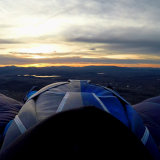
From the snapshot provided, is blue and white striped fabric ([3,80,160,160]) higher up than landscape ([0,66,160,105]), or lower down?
higher up

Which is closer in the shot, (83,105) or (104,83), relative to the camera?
(83,105)

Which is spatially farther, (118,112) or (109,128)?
(118,112)

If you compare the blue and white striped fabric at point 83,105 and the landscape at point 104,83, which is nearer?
the blue and white striped fabric at point 83,105

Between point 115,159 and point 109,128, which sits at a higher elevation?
point 109,128

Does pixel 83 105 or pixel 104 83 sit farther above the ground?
pixel 83 105

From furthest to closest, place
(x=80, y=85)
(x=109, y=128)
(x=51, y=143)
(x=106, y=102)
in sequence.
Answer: (x=80, y=85) → (x=106, y=102) → (x=109, y=128) → (x=51, y=143)

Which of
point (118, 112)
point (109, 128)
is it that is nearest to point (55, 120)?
point (109, 128)

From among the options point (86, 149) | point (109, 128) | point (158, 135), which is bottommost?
point (158, 135)

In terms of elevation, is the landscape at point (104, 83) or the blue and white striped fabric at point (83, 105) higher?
the blue and white striped fabric at point (83, 105)

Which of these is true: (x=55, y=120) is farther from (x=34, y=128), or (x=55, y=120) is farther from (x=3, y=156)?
(x=3, y=156)

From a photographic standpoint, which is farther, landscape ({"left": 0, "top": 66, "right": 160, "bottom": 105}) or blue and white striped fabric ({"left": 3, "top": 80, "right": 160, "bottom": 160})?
landscape ({"left": 0, "top": 66, "right": 160, "bottom": 105})

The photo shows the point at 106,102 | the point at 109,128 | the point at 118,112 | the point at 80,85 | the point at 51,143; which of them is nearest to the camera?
the point at 51,143
